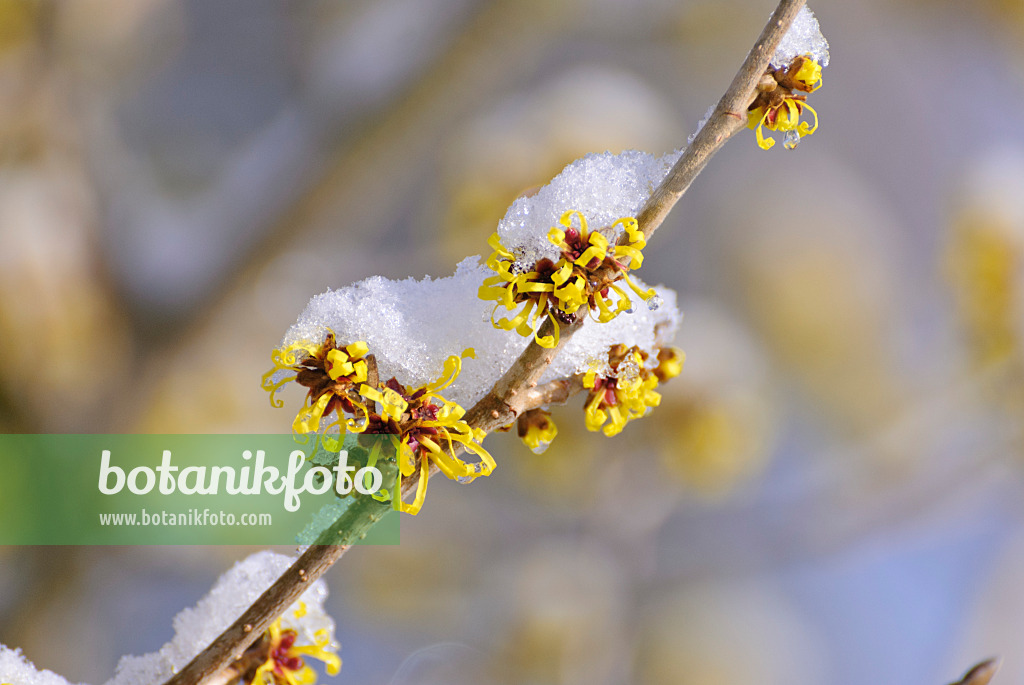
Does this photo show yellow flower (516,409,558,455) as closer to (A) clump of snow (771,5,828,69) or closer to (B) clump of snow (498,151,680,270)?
(B) clump of snow (498,151,680,270)

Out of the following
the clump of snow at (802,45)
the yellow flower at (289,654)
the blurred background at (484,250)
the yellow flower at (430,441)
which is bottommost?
the yellow flower at (289,654)

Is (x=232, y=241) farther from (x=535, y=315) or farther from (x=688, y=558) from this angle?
(x=688, y=558)

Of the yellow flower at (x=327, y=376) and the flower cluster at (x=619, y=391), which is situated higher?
the yellow flower at (x=327, y=376)

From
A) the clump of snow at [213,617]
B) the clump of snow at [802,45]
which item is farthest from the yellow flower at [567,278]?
the clump of snow at [213,617]

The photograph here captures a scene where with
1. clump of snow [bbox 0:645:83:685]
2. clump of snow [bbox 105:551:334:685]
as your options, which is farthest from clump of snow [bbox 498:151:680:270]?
clump of snow [bbox 0:645:83:685]

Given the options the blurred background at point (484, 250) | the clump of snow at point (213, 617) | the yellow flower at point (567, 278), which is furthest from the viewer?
the blurred background at point (484, 250)

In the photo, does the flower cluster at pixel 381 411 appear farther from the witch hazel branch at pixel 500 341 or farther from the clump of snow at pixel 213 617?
the clump of snow at pixel 213 617

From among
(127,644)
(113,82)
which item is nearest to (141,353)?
(113,82)
